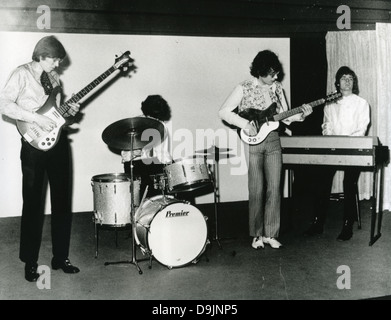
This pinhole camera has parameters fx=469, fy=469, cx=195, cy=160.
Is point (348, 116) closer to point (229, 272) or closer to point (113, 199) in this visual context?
point (229, 272)

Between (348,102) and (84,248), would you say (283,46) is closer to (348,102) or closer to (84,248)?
(348,102)

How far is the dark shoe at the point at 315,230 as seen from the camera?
5.34 m

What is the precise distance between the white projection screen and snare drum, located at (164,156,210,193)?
2592 millimetres

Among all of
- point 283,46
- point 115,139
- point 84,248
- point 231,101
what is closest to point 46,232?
point 84,248

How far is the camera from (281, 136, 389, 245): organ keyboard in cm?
468

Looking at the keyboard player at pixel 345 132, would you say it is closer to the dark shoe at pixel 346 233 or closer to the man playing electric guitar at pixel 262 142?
the dark shoe at pixel 346 233

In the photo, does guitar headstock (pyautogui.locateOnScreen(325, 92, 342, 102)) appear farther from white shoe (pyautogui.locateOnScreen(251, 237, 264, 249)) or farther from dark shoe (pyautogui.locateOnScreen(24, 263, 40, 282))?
dark shoe (pyautogui.locateOnScreen(24, 263, 40, 282))

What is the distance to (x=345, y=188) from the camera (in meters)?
5.21

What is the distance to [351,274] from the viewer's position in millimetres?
3949

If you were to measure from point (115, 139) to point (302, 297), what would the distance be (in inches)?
82.6

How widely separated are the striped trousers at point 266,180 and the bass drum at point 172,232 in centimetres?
70

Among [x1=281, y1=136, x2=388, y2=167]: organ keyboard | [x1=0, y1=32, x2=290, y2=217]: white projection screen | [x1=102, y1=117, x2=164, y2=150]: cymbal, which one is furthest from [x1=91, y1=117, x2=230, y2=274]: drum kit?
[x1=0, y1=32, x2=290, y2=217]: white projection screen

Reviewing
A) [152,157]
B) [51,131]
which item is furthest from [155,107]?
[51,131]

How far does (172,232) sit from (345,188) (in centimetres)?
218
